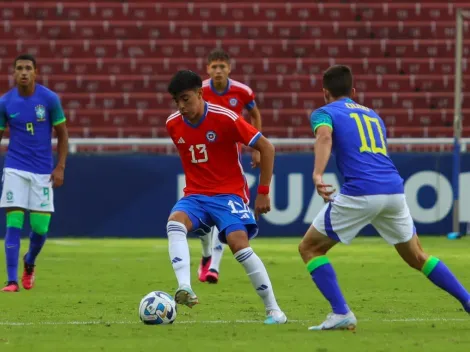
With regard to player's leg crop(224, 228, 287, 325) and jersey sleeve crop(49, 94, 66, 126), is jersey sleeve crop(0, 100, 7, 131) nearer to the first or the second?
jersey sleeve crop(49, 94, 66, 126)

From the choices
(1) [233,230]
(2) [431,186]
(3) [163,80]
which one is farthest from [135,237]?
(1) [233,230]

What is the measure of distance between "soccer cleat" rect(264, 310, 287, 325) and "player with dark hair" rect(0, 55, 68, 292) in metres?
3.53

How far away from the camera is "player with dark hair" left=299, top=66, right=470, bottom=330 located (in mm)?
7305

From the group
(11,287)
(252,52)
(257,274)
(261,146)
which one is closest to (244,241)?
(257,274)

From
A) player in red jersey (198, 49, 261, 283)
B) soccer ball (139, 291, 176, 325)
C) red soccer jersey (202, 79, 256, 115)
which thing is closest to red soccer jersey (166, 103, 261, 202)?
soccer ball (139, 291, 176, 325)

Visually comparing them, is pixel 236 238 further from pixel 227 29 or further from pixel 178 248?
pixel 227 29

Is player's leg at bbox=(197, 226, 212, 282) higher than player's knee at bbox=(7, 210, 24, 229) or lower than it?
lower

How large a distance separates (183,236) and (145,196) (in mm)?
10215

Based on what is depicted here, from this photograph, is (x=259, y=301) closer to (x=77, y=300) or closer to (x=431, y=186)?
(x=77, y=300)

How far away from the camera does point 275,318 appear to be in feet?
25.3

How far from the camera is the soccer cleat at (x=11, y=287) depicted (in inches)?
405

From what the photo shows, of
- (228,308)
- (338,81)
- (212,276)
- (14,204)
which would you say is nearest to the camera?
(338,81)

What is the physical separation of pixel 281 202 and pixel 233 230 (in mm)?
10123

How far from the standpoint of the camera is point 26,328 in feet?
24.8
